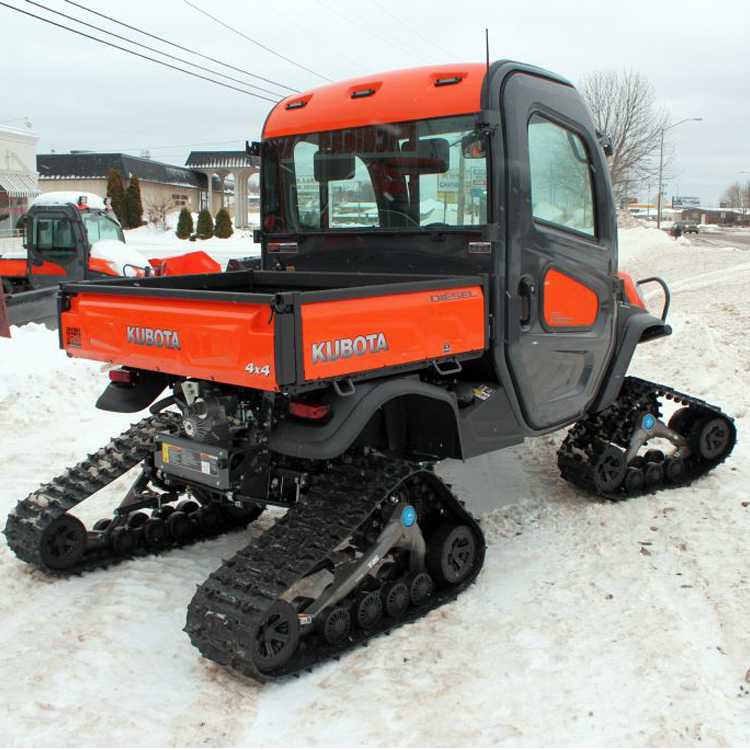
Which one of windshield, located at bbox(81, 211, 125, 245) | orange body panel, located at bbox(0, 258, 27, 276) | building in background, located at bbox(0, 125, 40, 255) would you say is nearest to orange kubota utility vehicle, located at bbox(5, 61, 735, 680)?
windshield, located at bbox(81, 211, 125, 245)

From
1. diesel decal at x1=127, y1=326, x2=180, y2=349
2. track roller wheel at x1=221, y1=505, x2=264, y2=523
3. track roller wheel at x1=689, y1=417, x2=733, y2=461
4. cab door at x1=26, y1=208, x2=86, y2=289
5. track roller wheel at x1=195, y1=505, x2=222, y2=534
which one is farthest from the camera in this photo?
cab door at x1=26, y1=208, x2=86, y2=289

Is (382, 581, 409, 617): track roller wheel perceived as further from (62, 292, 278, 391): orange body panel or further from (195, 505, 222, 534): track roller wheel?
(195, 505, 222, 534): track roller wheel

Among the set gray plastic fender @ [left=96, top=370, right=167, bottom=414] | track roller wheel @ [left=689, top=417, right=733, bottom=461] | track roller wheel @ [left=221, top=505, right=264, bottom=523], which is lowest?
track roller wheel @ [left=221, top=505, right=264, bottom=523]

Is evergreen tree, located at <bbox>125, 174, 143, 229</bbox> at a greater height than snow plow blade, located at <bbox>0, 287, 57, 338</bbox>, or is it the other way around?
evergreen tree, located at <bbox>125, 174, 143, 229</bbox>

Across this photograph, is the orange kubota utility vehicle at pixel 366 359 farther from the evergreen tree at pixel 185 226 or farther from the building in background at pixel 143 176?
the building in background at pixel 143 176

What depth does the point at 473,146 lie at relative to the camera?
4426 mm

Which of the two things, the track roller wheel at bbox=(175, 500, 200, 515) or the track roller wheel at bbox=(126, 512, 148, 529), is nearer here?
the track roller wheel at bbox=(126, 512, 148, 529)

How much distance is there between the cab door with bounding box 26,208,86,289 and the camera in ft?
51.3

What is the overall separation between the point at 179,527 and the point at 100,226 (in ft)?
41.9

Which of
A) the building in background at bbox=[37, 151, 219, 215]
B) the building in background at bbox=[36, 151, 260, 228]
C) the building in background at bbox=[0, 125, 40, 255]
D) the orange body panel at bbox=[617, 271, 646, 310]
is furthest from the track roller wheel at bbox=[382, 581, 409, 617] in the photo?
the building in background at bbox=[37, 151, 219, 215]

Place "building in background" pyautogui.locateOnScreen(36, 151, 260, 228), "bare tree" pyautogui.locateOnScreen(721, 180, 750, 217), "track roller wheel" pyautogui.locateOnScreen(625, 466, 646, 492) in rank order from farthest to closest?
"bare tree" pyautogui.locateOnScreen(721, 180, 750, 217), "building in background" pyautogui.locateOnScreen(36, 151, 260, 228), "track roller wheel" pyautogui.locateOnScreen(625, 466, 646, 492)

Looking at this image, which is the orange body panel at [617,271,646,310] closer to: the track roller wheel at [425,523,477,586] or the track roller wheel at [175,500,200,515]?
the track roller wheel at [425,523,477,586]

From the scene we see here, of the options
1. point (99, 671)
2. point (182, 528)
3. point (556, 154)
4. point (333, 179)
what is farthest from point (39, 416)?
point (556, 154)

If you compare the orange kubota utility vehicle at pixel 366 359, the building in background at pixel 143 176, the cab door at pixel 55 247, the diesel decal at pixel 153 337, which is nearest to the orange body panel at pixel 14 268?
the cab door at pixel 55 247
